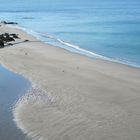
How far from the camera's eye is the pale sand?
15.8 m

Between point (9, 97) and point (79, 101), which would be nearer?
point (79, 101)

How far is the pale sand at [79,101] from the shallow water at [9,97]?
39 cm

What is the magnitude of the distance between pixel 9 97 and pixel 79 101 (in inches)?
149

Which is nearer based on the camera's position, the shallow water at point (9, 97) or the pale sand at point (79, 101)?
the shallow water at point (9, 97)

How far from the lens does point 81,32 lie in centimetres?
6197

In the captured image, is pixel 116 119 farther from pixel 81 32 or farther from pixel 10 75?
pixel 81 32

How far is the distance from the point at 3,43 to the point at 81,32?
2209cm

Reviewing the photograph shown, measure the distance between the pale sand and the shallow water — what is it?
391mm

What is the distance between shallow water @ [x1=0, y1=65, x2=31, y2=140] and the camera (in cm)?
1556

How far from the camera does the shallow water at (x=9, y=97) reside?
15562 mm

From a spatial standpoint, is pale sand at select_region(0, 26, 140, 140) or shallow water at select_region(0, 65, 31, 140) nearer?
shallow water at select_region(0, 65, 31, 140)

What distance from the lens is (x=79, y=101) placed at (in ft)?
65.5

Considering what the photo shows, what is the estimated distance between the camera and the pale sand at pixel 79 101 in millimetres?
15794

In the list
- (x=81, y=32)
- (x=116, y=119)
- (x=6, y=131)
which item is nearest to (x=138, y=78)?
(x=116, y=119)
